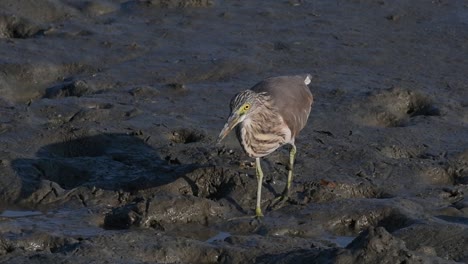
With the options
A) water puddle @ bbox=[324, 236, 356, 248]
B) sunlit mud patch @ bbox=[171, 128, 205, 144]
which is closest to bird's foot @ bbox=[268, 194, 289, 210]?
water puddle @ bbox=[324, 236, 356, 248]

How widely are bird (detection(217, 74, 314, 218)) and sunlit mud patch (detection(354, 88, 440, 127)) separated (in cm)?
133

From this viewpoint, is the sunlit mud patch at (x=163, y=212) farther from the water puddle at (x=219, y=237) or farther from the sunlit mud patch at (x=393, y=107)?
the sunlit mud patch at (x=393, y=107)

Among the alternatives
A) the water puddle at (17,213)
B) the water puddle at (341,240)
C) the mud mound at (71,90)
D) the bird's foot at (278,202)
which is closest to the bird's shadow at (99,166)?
the water puddle at (17,213)

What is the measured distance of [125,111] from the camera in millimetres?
11242

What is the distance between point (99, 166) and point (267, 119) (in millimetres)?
1615

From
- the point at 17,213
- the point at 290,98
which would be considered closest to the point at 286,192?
the point at 290,98

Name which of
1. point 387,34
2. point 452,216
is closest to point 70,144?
point 452,216

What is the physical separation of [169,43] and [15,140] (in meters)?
3.19

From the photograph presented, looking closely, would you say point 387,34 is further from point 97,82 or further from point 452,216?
point 452,216

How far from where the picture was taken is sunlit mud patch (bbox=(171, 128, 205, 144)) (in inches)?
425

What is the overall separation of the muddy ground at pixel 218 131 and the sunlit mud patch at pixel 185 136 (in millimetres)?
17

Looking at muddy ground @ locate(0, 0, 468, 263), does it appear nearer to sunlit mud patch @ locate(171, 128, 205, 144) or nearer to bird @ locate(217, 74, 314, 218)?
sunlit mud patch @ locate(171, 128, 205, 144)

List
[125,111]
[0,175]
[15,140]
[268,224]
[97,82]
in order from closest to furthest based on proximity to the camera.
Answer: [268,224] → [0,175] → [15,140] → [125,111] → [97,82]

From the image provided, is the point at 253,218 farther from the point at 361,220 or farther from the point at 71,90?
the point at 71,90
